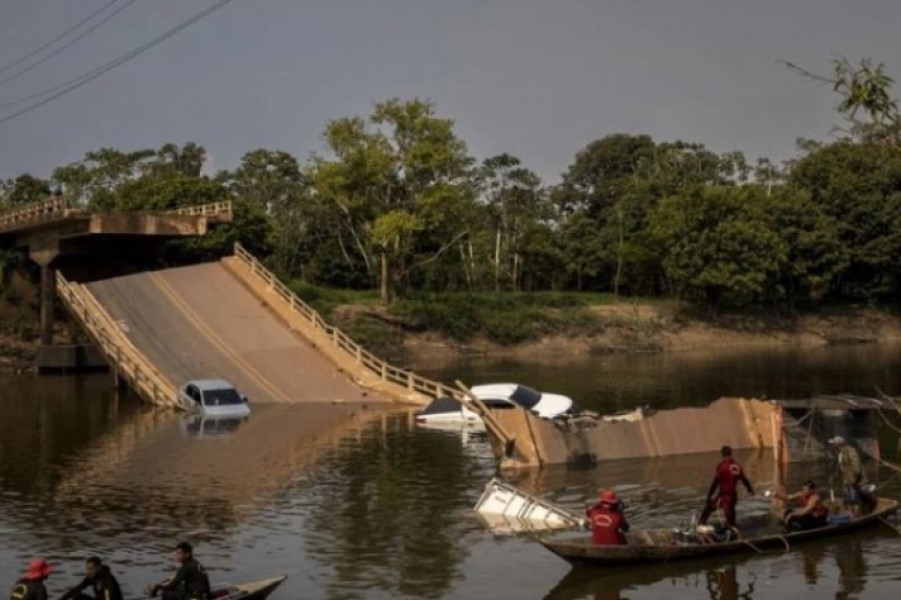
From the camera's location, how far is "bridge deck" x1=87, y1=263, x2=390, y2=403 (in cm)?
5459

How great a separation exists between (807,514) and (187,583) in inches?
547

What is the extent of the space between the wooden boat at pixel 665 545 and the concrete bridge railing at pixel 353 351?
76.8 ft

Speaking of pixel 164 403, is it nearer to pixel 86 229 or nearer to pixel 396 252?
pixel 86 229

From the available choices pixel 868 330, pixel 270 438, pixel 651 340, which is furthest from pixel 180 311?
pixel 868 330

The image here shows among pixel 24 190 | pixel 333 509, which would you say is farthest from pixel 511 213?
pixel 333 509

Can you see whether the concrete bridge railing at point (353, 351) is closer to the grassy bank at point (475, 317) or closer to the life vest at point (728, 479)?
the grassy bank at point (475, 317)

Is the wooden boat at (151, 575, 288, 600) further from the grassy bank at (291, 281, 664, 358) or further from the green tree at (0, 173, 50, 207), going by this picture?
the green tree at (0, 173, 50, 207)

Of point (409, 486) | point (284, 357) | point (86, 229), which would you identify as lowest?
point (409, 486)

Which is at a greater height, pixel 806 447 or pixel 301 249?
pixel 301 249

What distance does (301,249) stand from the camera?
110m

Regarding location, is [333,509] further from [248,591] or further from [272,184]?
[272,184]

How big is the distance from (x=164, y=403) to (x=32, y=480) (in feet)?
59.6

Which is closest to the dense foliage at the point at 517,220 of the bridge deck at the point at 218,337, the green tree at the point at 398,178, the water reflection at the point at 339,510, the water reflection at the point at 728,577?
the green tree at the point at 398,178

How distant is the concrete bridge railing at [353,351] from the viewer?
176 feet
